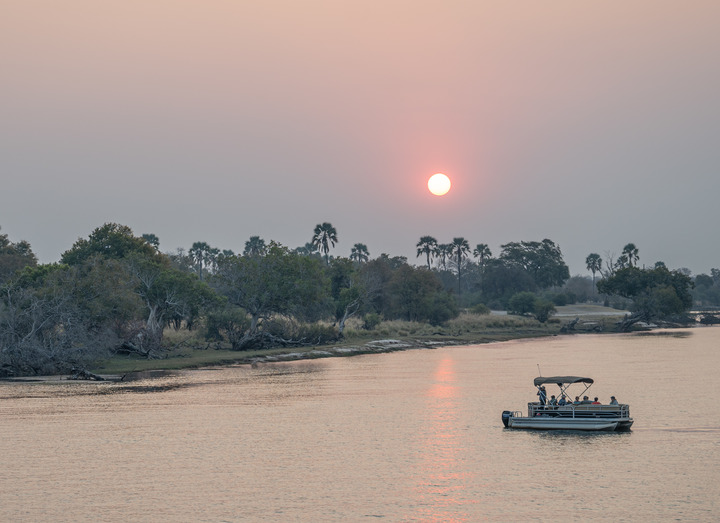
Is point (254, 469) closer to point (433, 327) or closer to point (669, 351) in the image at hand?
point (669, 351)

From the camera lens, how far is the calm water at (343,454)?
2800 centimetres

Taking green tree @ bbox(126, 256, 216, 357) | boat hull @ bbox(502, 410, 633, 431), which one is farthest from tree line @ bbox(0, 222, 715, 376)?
boat hull @ bbox(502, 410, 633, 431)

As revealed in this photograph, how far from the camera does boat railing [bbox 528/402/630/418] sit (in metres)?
41.9

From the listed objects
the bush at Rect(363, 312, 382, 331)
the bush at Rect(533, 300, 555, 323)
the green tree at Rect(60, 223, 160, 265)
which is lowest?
the bush at Rect(363, 312, 382, 331)

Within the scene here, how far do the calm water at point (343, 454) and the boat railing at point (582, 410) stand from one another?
1270 millimetres

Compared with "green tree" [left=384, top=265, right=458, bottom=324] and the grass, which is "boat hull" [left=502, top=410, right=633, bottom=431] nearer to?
the grass

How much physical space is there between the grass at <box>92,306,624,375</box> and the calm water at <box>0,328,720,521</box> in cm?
1203

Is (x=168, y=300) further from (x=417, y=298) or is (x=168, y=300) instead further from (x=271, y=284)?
(x=417, y=298)

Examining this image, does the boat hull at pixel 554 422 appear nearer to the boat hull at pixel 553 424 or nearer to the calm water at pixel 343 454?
the boat hull at pixel 553 424

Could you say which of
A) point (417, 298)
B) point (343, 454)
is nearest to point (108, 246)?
point (417, 298)

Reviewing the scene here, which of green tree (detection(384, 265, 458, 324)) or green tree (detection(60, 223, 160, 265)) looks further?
green tree (detection(384, 265, 458, 324))

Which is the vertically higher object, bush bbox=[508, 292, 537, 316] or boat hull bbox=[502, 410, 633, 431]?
bush bbox=[508, 292, 537, 316]

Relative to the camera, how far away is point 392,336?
117562 mm

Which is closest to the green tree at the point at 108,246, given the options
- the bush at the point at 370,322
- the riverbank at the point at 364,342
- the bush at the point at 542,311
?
the riverbank at the point at 364,342
